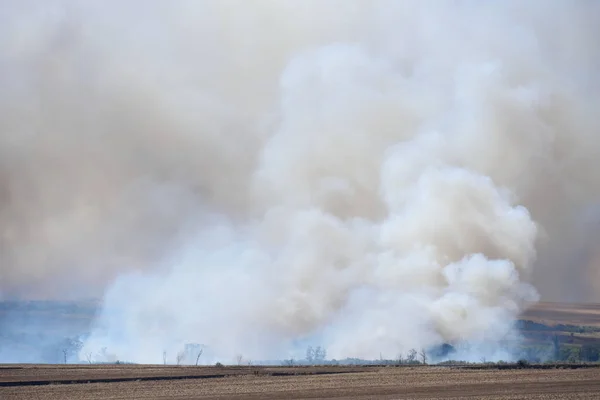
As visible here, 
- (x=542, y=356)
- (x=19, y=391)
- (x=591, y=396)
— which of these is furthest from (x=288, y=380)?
(x=542, y=356)

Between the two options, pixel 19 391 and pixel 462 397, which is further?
pixel 19 391

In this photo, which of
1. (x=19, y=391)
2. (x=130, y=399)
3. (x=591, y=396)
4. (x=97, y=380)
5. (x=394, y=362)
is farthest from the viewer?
(x=394, y=362)

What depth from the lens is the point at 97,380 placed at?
9375cm

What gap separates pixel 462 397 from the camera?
2504 inches

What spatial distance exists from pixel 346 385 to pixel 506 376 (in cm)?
2060

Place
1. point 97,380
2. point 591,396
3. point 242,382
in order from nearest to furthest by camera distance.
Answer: point 591,396, point 242,382, point 97,380

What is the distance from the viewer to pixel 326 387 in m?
77.8

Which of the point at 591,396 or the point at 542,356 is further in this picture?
the point at 542,356

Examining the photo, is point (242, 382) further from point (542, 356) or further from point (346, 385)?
point (542, 356)

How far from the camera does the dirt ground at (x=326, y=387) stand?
6756 cm

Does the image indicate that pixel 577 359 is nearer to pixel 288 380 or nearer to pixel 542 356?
pixel 542 356

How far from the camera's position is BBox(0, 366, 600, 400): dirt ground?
67562 mm

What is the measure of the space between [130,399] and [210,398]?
6916 mm

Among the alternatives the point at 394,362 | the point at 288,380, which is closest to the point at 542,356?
the point at 394,362
